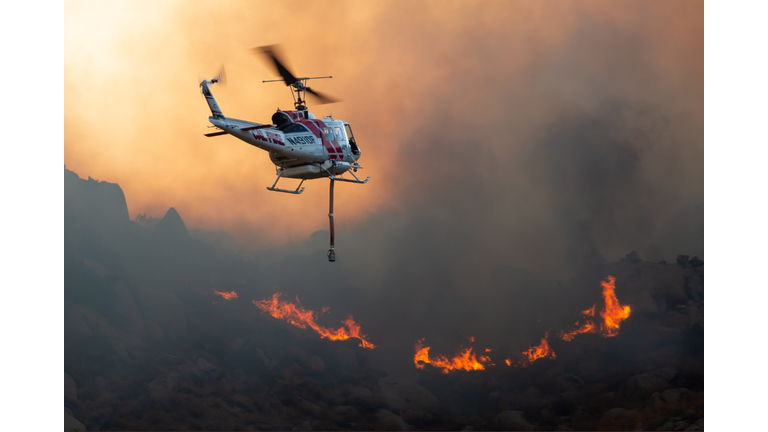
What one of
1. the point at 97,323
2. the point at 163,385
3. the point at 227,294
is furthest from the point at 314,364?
the point at 97,323

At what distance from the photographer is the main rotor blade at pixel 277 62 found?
12.5m

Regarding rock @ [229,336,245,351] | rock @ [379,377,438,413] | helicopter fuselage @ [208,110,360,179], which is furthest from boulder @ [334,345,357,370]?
helicopter fuselage @ [208,110,360,179]

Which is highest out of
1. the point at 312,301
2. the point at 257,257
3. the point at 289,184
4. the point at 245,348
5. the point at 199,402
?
the point at 289,184

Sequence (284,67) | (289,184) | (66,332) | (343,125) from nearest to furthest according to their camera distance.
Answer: (284,67) → (343,125) → (289,184) → (66,332)

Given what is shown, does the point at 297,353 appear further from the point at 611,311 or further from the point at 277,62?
the point at 277,62

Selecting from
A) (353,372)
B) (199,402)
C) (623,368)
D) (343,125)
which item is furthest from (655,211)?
(199,402)

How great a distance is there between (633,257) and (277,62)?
77.1 feet

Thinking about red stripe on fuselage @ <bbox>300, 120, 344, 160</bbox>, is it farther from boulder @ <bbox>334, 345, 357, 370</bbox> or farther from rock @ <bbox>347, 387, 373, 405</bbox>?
rock @ <bbox>347, 387, 373, 405</bbox>

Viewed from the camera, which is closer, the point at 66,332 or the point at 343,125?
the point at 343,125

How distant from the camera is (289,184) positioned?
2836cm

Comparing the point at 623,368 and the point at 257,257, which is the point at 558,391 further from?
the point at 257,257

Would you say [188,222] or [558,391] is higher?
[188,222]

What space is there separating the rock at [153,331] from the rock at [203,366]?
281 centimetres

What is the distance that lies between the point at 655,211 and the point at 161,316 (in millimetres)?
27239
